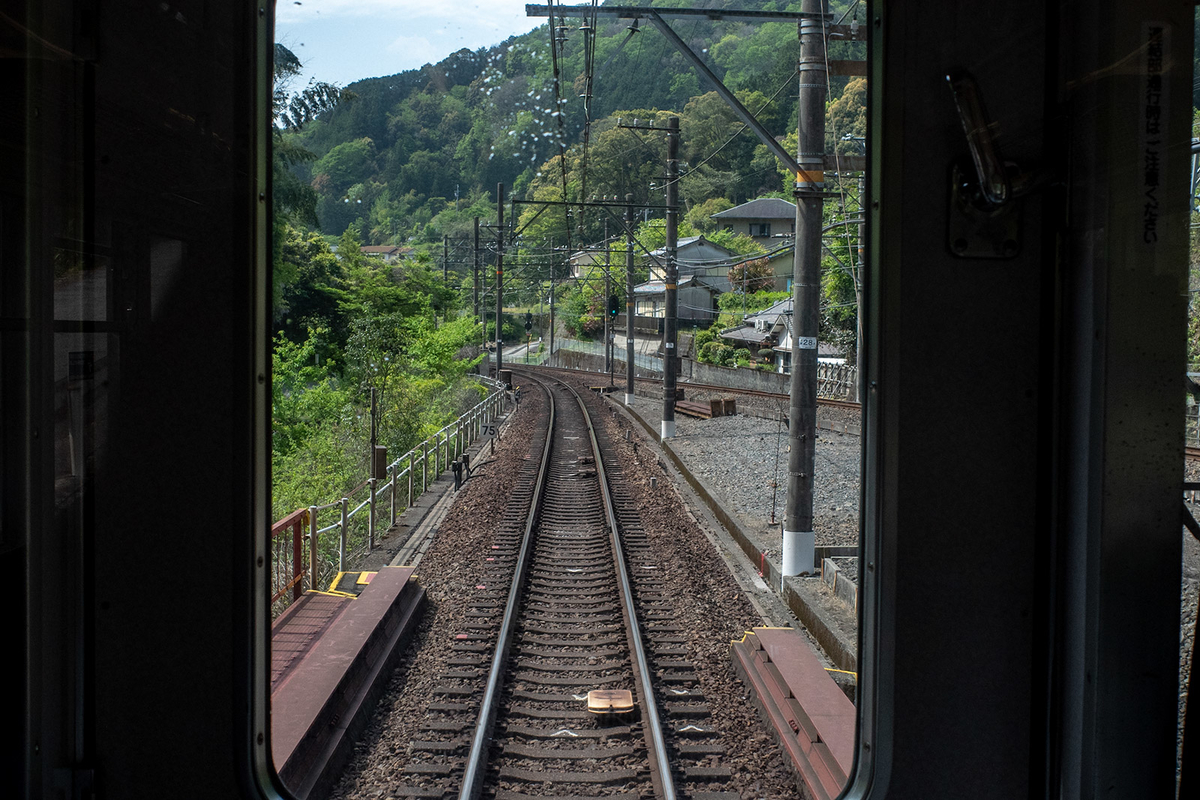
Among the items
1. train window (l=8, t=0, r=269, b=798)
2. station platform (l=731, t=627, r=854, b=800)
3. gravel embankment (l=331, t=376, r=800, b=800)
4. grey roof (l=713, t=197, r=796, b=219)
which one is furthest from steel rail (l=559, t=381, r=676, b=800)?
grey roof (l=713, t=197, r=796, b=219)

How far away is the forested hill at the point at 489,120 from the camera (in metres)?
11.1

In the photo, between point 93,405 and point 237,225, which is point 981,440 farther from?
point 93,405

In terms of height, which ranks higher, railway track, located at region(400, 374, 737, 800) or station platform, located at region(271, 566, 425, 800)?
station platform, located at region(271, 566, 425, 800)

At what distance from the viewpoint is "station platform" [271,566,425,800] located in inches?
156

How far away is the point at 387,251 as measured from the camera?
78.1 ft

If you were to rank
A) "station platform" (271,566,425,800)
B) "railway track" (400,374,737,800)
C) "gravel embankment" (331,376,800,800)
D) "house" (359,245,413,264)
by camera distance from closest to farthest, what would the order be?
"station platform" (271,566,425,800), "railway track" (400,374,737,800), "gravel embankment" (331,376,800,800), "house" (359,245,413,264)

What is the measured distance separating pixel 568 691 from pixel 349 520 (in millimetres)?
4419

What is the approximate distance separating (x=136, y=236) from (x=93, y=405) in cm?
36

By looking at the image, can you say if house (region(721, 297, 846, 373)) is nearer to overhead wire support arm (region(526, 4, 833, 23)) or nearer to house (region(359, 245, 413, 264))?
house (region(359, 245, 413, 264))

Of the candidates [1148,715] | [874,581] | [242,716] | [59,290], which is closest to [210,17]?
[59,290]

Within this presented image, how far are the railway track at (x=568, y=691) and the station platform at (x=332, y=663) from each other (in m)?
0.40

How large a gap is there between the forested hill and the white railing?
123 inches

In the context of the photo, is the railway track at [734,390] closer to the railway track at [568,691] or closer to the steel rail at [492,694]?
the railway track at [568,691]

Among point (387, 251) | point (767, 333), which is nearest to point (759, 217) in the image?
point (767, 333)
